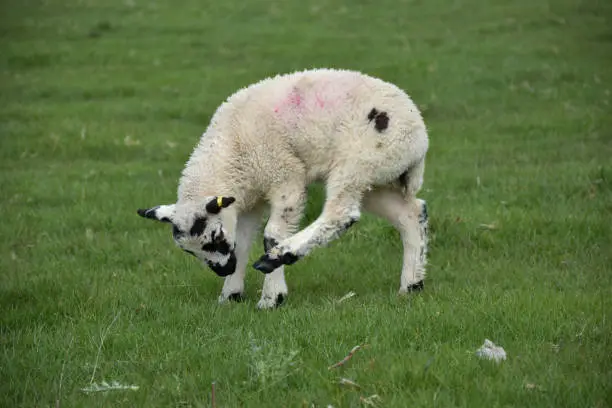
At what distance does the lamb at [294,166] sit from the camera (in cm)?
628

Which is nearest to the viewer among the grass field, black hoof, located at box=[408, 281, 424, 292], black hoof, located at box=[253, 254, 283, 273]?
the grass field

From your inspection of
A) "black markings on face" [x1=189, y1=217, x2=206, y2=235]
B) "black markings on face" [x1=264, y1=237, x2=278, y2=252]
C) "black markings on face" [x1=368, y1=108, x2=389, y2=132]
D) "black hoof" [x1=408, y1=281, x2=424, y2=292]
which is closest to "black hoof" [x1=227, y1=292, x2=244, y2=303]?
"black markings on face" [x1=264, y1=237, x2=278, y2=252]

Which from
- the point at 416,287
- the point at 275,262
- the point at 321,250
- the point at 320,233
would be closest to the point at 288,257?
the point at 275,262

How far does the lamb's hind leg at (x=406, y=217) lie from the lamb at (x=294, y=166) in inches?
0.6

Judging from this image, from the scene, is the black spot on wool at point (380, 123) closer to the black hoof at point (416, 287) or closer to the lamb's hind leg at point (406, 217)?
the lamb's hind leg at point (406, 217)

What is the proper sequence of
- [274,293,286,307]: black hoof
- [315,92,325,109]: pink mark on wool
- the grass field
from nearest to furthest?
the grass field < [315,92,325,109]: pink mark on wool < [274,293,286,307]: black hoof

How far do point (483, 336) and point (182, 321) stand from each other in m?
2.09

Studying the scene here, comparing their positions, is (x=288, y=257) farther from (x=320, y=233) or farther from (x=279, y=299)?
(x=279, y=299)

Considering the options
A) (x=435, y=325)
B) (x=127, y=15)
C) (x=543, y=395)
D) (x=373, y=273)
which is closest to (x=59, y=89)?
(x=127, y=15)

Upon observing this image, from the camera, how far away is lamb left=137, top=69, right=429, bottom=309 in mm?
6277

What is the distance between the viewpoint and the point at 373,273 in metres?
7.38

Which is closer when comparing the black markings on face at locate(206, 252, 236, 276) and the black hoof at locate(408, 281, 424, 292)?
the black markings on face at locate(206, 252, 236, 276)

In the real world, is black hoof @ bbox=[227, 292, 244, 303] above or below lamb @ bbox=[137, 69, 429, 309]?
below

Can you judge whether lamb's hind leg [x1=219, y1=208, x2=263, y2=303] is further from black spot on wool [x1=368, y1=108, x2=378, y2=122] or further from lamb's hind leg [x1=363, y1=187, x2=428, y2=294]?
black spot on wool [x1=368, y1=108, x2=378, y2=122]
